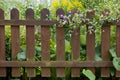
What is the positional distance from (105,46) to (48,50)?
2.60ft

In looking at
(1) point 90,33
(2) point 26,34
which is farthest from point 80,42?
(2) point 26,34

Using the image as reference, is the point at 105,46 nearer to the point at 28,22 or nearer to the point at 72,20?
the point at 72,20

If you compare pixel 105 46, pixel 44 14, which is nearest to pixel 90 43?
pixel 105 46

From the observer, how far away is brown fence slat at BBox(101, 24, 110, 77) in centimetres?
606

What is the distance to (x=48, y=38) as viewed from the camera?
20.1 feet

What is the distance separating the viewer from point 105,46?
20.1ft

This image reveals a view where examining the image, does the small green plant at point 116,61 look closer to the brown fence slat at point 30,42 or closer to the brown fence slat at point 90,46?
the brown fence slat at point 90,46

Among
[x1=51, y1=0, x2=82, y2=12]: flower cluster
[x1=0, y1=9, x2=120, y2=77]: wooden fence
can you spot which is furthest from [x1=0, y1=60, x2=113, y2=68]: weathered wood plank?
[x1=51, y1=0, x2=82, y2=12]: flower cluster

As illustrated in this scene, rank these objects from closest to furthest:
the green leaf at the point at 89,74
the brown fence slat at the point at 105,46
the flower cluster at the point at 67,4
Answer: the green leaf at the point at 89,74 < the brown fence slat at the point at 105,46 < the flower cluster at the point at 67,4

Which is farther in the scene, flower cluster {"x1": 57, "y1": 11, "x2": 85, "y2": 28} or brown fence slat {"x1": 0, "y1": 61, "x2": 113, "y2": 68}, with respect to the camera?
brown fence slat {"x1": 0, "y1": 61, "x2": 113, "y2": 68}

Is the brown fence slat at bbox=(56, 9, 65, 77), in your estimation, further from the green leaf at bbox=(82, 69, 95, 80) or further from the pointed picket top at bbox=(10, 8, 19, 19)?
the pointed picket top at bbox=(10, 8, 19, 19)

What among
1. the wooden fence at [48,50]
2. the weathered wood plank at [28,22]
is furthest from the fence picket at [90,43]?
the weathered wood plank at [28,22]

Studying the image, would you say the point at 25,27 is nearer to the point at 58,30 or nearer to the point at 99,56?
the point at 58,30

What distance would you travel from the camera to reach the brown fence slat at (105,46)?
→ 606 centimetres
